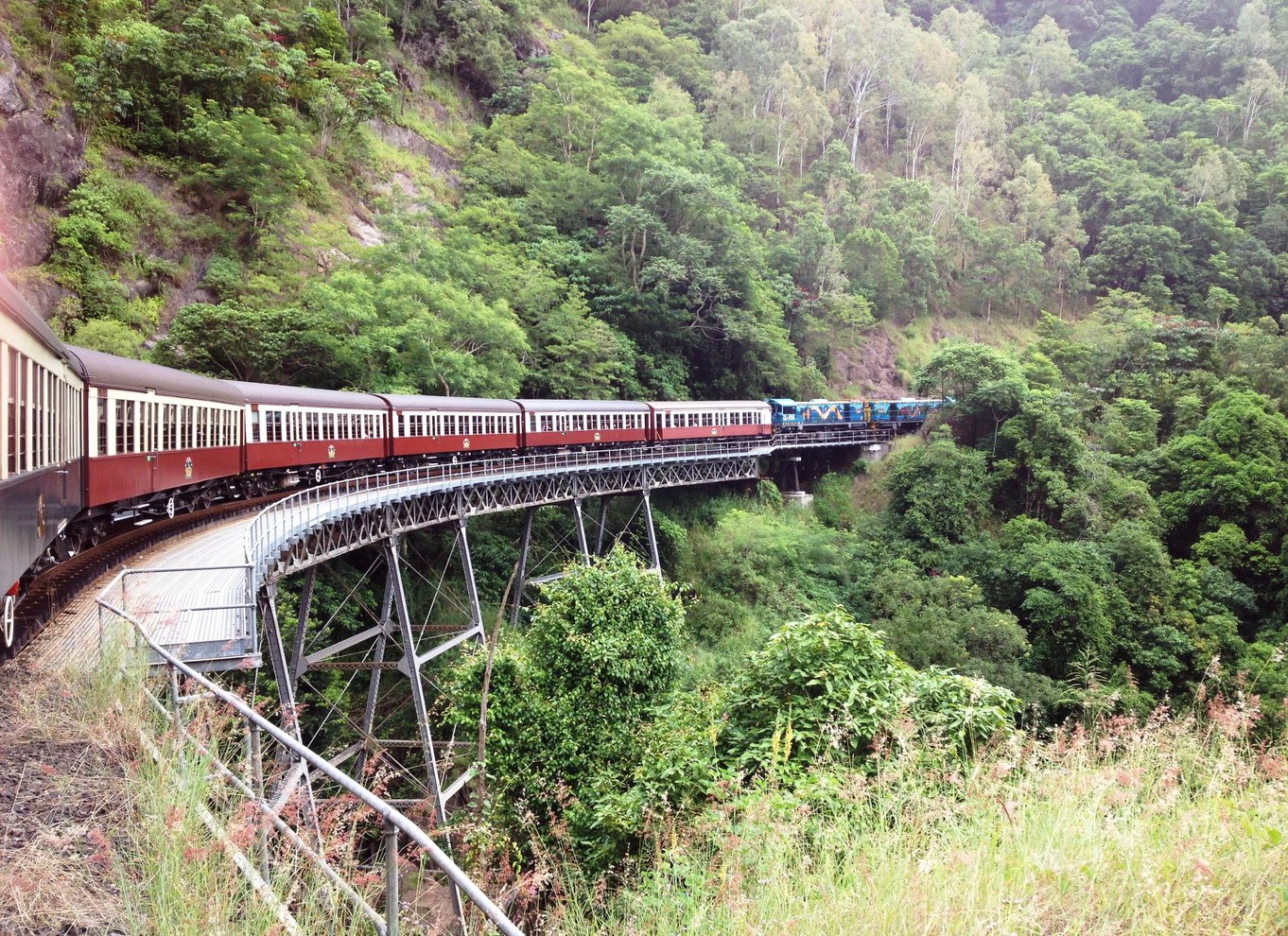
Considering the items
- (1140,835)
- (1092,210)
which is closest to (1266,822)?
(1140,835)

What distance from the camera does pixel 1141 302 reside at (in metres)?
44.2

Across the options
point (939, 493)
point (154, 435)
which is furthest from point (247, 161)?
point (939, 493)

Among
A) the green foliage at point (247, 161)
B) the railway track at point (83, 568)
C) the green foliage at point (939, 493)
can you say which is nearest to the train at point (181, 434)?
the railway track at point (83, 568)

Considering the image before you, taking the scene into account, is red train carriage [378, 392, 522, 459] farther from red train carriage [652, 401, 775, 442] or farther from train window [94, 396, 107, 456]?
train window [94, 396, 107, 456]

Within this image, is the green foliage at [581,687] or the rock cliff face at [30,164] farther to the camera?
the rock cliff face at [30,164]

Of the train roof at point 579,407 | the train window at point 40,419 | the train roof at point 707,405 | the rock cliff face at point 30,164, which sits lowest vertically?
the train window at point 40,419

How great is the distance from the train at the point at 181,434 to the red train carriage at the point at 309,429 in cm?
3

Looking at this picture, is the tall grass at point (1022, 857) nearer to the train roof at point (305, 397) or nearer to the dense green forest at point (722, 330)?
the dense green forest at point (722, 330)

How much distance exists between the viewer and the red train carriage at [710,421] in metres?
29.2

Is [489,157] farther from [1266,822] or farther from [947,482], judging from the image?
[1266,822]

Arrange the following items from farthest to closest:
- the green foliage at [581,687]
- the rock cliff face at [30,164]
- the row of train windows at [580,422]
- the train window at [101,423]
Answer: the row of train windows at [580,422], the rock cliff face at [30,164], the green foliage at [581,687], the train window at [101,423]

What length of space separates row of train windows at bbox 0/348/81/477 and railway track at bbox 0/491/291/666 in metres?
1.56

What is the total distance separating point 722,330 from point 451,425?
18.3 meters

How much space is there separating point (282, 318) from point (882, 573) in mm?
18909
